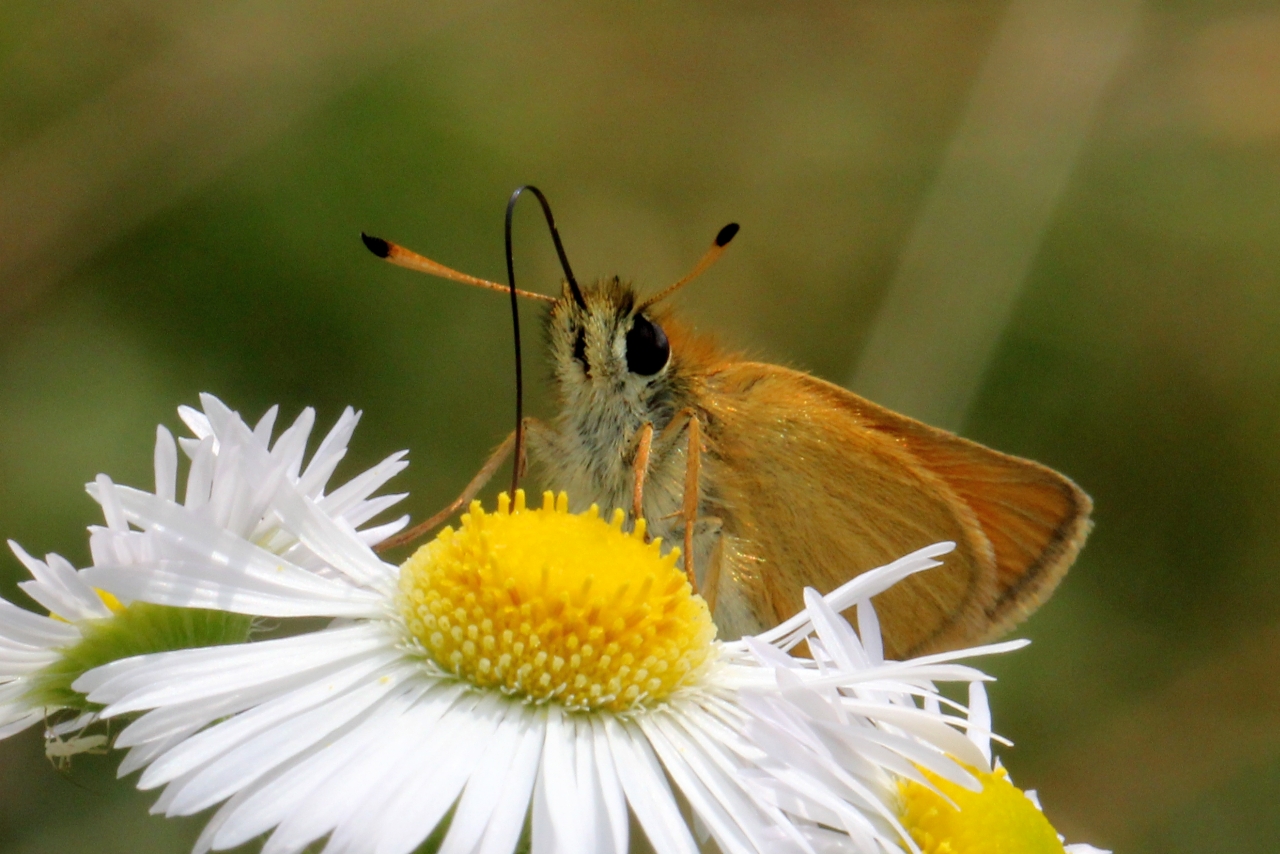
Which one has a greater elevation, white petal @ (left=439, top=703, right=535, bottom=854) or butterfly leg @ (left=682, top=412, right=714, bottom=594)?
butterfly leg @ (left=682, top=412, right=714, bottom=594)

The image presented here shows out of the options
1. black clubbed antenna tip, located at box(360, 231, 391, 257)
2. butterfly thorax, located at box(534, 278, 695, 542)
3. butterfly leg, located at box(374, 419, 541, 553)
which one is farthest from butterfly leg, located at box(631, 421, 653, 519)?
black clubbed antenna tip, located at box(360, 231, 391, 257)

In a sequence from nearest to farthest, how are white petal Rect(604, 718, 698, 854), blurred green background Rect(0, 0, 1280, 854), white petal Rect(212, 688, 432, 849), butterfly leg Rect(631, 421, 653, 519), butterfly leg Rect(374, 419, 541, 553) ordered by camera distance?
white petal Rect(212, 688, 432, 849)
white petal Rect(604, 718, 698, 854)
butterfly leg Rect(374, 419, 541, 553)
butterfly leg Rect(631, 421, 653, 519)
blurred green background Rect(0, 0, 1280, 854)

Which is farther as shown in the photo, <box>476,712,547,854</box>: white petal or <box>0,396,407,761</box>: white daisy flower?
<box>0,396,407,761</box>: white daisy flower

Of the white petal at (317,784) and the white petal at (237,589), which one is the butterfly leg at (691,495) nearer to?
the white petal at (237,589)

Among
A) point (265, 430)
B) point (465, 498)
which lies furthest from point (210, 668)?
point (465, 498)

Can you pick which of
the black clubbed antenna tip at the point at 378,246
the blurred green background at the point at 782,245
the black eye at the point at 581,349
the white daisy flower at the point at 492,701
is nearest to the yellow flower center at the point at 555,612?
the white daisy flower at the point at 492,701

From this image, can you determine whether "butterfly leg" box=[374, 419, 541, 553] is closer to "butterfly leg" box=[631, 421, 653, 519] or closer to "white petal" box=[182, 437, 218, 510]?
"butterfly leg" box=[631, 421, 653, 519]
